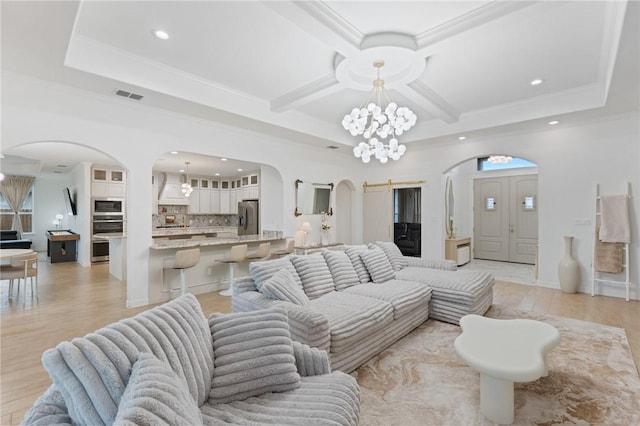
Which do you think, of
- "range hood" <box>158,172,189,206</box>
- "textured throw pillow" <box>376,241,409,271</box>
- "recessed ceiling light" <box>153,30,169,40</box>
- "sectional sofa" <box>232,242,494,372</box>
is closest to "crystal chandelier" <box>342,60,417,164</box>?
"sectional sofa" <box>232,242,494,372</box>

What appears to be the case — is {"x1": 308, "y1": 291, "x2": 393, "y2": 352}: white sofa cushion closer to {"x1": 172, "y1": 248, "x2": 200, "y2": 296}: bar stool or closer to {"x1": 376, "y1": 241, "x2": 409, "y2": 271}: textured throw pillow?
{"x1": 376, "y1": 241, "x2": 409, "y2": 271}: textured throw pillow

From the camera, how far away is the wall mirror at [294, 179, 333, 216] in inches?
253

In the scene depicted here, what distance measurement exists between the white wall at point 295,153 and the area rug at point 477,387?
8.95ft

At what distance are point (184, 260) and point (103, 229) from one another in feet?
16.5

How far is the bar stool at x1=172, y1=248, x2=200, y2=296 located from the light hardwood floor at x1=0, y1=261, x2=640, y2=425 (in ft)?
1.57

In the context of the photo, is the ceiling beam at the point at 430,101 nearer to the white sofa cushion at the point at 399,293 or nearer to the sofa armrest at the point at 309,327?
the white sofa cushion at the point at 399,293

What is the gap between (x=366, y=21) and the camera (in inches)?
108

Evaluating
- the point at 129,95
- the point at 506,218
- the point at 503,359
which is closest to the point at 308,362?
the point at 503,359

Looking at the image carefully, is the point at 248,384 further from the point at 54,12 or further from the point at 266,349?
the point at 54,12

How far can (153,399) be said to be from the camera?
0.91 metres

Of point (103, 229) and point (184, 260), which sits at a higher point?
point (103, 229)

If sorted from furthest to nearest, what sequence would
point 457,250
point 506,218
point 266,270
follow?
point 506,218, point 457,250, point 266,270

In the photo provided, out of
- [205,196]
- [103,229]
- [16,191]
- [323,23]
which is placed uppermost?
[323,23]

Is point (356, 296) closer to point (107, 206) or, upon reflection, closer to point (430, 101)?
point (430, 101)
